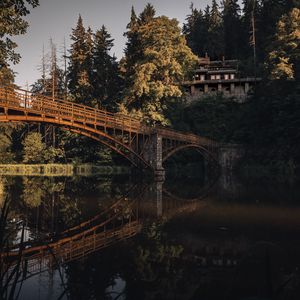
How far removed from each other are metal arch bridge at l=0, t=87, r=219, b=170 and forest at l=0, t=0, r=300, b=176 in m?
7.30

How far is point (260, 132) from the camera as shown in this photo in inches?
1855

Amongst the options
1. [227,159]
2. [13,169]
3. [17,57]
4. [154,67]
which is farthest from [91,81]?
[17,57]

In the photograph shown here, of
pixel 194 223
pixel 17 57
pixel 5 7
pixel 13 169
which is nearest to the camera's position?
pixel 194 223

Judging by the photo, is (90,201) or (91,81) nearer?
(90,201)

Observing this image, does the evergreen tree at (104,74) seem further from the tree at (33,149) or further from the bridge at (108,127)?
the bridge at (108,127)

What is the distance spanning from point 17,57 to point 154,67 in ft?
100.0

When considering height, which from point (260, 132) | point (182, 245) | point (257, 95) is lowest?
point (182, 245)

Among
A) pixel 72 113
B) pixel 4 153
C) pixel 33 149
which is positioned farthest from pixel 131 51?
pixel 72 113

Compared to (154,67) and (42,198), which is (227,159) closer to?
(154,67)

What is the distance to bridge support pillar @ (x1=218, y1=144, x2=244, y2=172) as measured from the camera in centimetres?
4712

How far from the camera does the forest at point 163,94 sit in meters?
44.5

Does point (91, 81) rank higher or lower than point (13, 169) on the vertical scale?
higher

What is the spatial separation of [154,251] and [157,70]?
136 ft

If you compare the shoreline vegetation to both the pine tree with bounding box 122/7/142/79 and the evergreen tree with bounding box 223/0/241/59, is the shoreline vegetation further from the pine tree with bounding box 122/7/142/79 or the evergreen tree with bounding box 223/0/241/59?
the evergreen tree with bounding box 223/0/241/59
